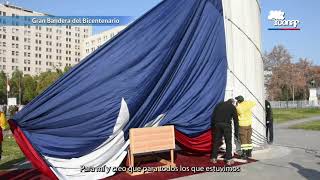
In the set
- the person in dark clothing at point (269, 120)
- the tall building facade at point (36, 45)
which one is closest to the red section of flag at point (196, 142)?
the person in dark clothing at point (269, 120)

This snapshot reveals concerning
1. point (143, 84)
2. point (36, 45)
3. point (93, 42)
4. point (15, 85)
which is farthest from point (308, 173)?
point (36, 45)

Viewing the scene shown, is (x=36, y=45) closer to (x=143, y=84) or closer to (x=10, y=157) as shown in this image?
(x=10, y=157)

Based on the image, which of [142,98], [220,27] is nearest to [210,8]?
[220,27]

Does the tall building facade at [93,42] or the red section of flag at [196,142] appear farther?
the tall building facade at [93,42]

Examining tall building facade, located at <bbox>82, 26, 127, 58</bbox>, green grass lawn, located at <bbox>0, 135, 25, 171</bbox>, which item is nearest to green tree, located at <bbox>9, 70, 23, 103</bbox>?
tall building facade, located at <bbox>82, 26, 127, 58</bbox>

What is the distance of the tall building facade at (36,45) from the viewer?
124625 millimetres

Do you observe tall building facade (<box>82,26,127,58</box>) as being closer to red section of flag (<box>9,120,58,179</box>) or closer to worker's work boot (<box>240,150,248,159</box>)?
worker's work boot (<box>240,150,248,159</box>)

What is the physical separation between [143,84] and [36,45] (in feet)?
436

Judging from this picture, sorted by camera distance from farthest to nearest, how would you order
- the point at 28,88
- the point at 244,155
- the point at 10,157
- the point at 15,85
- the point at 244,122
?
the point at 15,85, the point at 28,88, the point at 10,157, the point at 244,155, the point at 244,122

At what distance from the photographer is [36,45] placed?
133250mm

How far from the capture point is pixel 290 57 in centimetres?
6438

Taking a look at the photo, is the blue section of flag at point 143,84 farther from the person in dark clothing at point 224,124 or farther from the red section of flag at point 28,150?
the person in dark clothing at point 224,124

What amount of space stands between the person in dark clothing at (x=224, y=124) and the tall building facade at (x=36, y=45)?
11515 centimetres

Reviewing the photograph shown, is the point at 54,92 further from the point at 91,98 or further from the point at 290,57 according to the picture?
the point at 290,57
